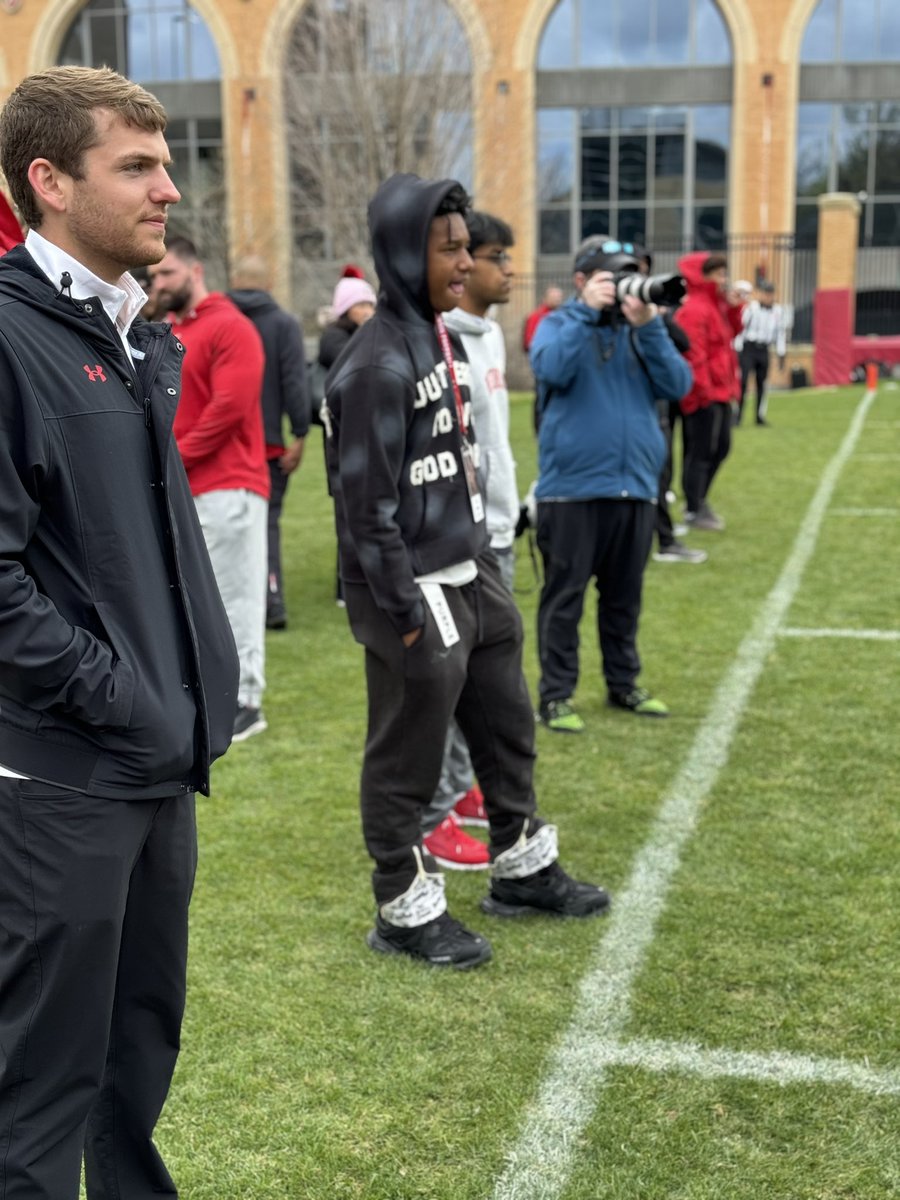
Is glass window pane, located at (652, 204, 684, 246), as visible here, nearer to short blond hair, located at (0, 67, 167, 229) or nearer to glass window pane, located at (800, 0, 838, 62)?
glass window pane, located at (800, 0, 838, 62)

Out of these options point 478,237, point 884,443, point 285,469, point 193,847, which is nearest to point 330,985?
point 193,847

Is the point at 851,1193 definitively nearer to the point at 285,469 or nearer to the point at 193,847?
the point at 193,847

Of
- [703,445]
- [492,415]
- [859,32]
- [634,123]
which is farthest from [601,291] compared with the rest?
[859,32]

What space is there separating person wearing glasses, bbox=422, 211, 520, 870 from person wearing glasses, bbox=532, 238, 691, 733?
0.89 m

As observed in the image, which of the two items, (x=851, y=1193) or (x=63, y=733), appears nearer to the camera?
(x=63, y=733)

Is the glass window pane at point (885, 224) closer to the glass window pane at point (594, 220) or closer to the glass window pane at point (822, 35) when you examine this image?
the glass window pane at point (822, 35)

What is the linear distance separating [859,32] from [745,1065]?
3717cm

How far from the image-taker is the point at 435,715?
11.3 feet

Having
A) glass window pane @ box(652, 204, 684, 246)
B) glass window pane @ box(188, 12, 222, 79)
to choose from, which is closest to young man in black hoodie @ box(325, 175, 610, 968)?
glass window pane @ box(652, 204, 684, 246)

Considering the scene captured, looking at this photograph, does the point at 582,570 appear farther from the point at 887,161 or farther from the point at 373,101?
the point at 887,161

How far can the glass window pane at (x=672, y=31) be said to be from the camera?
3453 cm

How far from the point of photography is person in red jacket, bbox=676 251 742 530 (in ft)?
30.8

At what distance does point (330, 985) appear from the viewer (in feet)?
11.4

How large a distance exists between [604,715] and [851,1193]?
3374mm
